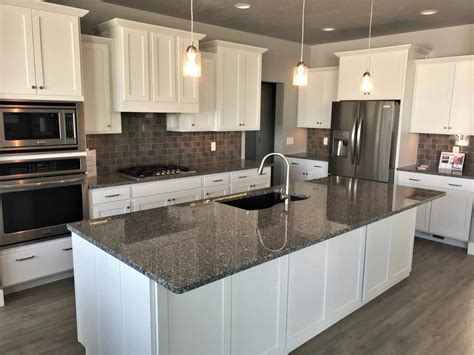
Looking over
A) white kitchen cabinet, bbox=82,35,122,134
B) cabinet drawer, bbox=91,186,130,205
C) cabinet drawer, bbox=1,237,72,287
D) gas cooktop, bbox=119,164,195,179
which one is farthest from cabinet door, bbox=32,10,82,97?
cabinet drawer, bbox=1,237,72,287

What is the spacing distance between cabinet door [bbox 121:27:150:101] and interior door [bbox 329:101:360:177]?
2703mm

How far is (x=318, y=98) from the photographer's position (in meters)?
5.98

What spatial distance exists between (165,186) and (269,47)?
2.89 meters

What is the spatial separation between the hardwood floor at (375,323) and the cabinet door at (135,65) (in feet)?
6.26

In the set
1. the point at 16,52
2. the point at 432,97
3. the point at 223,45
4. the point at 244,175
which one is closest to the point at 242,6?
the point at 223,45

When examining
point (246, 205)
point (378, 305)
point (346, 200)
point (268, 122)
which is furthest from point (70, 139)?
point (268, 122)

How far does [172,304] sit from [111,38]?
2945 mm

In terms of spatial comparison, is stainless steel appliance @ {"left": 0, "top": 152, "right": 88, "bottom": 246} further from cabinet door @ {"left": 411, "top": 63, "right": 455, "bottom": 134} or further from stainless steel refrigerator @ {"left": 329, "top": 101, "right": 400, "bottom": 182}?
cabinet door @ {"left": 411, "top": 63, "right": 455, "bottom": 134}

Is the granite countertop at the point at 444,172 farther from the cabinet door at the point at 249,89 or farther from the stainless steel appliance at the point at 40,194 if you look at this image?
the stainless steel appliance at the point at 40,194

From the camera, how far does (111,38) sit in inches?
148

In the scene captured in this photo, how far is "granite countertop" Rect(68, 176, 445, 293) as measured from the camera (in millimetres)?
1708

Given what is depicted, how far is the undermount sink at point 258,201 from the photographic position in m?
3.12

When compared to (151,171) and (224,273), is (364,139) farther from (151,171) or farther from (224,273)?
(224,273)

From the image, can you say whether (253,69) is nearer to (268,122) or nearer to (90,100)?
(268,122)
